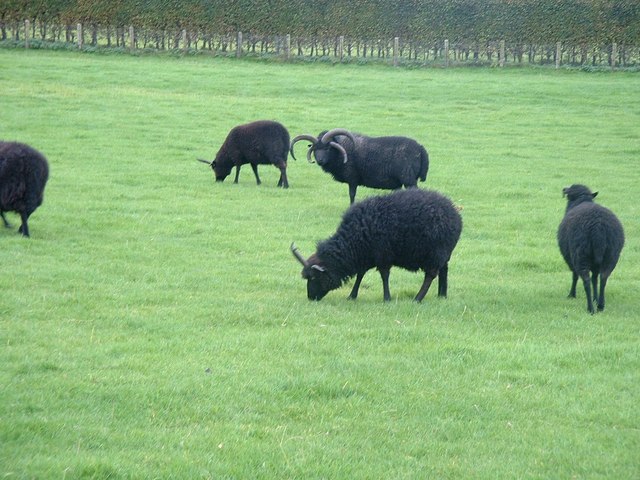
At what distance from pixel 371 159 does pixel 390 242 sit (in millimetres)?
6739

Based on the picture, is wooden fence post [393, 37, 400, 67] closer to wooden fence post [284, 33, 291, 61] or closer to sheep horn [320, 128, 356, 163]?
wooden fence post [284, 33, 291, 61]

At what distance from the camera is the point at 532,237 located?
16.2 metres

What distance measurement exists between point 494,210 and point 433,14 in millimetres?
33659

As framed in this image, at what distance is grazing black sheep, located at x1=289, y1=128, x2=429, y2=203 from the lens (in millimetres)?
18016

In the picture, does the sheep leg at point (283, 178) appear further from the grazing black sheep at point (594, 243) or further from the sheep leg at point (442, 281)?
the grazing black sheep at point (594, 243)

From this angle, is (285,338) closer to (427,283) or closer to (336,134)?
(427,283)

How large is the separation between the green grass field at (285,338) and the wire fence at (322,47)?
24.2 meters

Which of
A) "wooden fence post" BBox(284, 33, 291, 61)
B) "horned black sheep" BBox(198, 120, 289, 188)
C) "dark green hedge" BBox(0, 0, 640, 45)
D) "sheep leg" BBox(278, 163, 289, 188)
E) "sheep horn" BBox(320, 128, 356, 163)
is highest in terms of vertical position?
"dark green hedge" BBox(0, 0, 640, 45)

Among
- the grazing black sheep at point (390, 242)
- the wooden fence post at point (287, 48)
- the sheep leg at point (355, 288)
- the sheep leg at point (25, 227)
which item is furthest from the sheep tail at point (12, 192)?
the wooden fence post at point (287, 48)

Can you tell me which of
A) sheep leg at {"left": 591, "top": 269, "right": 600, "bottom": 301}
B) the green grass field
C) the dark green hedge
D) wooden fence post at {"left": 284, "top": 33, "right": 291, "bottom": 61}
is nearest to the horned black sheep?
the green grass field

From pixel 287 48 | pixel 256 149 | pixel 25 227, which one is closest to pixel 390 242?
pixel 25 227

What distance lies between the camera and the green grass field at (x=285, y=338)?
22.9 feet

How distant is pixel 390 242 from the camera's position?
11.8 meters

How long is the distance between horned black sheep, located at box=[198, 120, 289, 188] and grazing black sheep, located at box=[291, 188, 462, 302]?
28.1 ft
